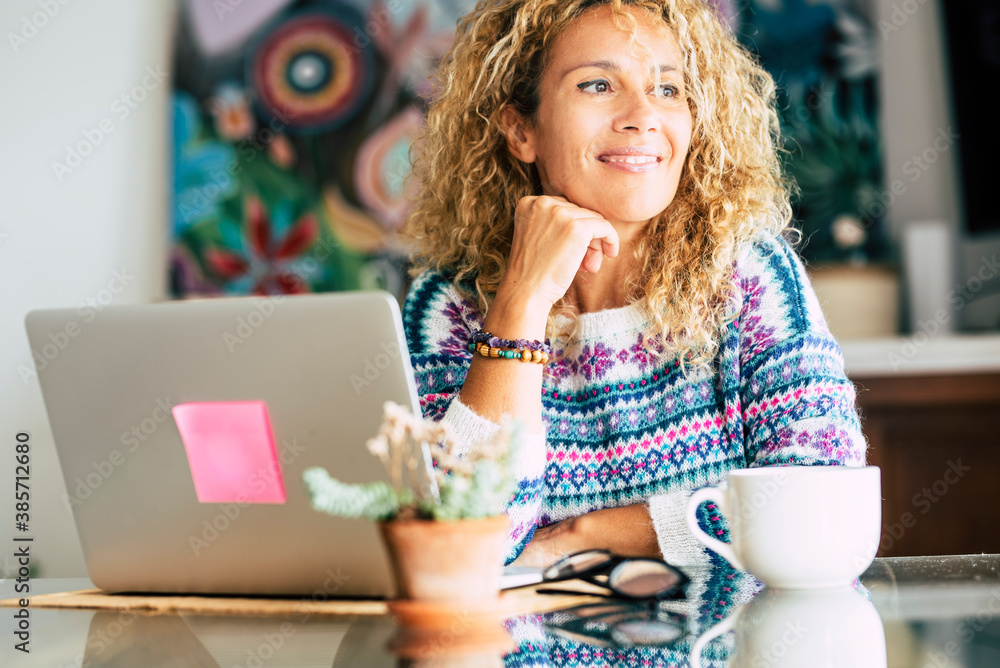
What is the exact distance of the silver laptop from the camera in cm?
75

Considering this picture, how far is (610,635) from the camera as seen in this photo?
0.66 metres

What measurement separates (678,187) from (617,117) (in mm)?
189

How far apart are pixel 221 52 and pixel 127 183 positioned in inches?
19.2

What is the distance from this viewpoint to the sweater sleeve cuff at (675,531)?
1104 mm

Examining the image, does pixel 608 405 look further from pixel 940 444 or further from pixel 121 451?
pixel 940 444

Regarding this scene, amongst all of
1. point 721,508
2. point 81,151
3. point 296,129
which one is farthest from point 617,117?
point 81,151

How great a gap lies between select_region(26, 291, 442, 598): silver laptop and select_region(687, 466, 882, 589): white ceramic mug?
304mm

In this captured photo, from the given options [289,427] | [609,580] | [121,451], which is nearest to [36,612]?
[121,451]

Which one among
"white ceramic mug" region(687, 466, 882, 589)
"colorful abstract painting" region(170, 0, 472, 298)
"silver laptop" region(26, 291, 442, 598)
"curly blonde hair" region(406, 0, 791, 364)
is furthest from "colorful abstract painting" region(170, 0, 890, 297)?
"white ceramic mug" region(687, 466, 882, 589)

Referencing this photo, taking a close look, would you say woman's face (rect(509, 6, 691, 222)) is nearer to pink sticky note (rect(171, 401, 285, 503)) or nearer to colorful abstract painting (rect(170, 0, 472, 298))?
pink sticky note (rect(171, 401, 285, 503))

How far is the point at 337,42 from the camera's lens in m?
2.75

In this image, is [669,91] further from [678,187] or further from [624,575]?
[624,575]

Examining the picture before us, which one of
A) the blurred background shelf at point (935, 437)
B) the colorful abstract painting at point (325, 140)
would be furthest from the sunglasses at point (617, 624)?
the colorful abstract painting at point (325, 140)

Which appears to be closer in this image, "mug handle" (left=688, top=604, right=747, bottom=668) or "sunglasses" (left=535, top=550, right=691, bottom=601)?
"mug handle" (left=688, top=604, right=747, bottom=668)
